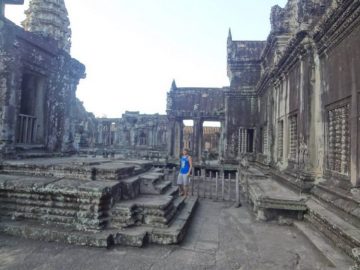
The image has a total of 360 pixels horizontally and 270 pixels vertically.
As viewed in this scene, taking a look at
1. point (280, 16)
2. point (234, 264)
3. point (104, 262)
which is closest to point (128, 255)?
point (104, 262)

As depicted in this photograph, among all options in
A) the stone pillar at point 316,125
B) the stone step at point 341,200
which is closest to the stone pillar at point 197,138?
the stone pillar at point 316,125

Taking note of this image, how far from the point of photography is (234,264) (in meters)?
3.88

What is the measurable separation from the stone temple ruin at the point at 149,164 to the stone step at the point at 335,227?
2cm

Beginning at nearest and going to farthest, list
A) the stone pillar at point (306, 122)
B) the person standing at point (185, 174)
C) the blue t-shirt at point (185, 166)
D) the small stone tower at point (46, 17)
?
1. the stone pillar at point (306, 122)
2. the person standing at point (185, 174)
3. the blue t-shirt at point (185, 166)
4. the small stone tower at point (46, 17)

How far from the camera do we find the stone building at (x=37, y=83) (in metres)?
7.57

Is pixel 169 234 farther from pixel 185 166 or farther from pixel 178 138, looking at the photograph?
pixel 178 138

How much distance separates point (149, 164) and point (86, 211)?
3.73 metres

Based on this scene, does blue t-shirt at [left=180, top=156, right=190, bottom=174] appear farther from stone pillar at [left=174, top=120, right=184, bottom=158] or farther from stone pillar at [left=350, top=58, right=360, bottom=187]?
stone pillar at [left=174, top=120, right=184, bottom=158]

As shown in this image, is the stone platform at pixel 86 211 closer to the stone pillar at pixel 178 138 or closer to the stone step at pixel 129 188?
the stone step at pixel 129 188

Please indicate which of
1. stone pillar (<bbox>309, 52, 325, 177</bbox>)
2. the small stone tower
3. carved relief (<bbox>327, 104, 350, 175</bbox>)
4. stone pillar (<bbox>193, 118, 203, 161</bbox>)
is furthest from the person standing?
stone pillar (<bbox>193, 118, 203, 161</bbox>)

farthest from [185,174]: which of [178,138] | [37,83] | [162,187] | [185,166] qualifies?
[178,138]

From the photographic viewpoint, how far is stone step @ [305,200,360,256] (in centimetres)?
372

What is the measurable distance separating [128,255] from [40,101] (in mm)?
7052

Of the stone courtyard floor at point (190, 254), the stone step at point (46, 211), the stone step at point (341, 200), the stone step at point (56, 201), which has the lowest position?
the stone courtyard floor at point (190, 254)
